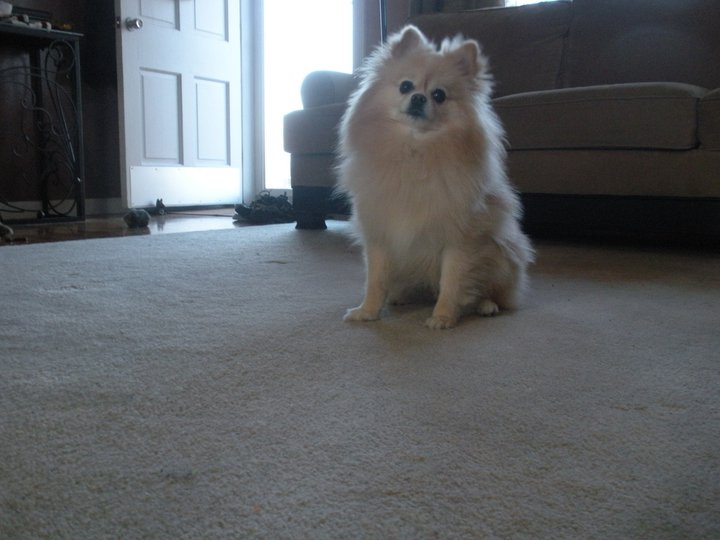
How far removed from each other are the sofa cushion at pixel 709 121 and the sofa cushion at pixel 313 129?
5.38 ft

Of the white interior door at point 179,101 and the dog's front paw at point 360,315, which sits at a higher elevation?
the white interior door at point 179,101

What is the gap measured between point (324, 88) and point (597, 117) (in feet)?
4.84

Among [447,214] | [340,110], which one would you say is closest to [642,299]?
[447,214]

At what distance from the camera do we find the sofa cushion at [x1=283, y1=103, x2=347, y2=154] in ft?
10.9

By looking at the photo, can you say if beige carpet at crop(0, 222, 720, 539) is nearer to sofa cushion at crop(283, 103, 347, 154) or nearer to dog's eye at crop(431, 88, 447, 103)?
dog's eye at crop(431, 88, 447, 103)

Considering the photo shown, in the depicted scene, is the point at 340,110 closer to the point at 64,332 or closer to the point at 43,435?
the point at 64,332

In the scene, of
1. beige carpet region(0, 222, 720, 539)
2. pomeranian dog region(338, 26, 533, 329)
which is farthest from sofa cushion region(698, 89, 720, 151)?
pomeranian dog region(338, 26, 533, 329)

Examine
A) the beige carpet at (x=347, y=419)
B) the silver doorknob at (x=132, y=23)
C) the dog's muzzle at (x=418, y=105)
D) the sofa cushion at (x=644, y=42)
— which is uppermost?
the silver doorknob at (x=132, y=23)

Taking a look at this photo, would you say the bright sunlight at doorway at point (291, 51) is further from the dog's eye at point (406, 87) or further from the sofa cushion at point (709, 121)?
the dog's eye at point (406, 87)

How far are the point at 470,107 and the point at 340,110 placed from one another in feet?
5.57

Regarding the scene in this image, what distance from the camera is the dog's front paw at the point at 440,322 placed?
146 centimetres

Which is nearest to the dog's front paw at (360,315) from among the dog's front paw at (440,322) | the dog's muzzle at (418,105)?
the dog's front paw at (440,322)

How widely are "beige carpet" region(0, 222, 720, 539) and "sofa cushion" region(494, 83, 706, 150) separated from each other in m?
1.10

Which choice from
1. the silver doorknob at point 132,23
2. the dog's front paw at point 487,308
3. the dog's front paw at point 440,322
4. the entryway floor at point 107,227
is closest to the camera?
the dog's front paw at point 440,322
